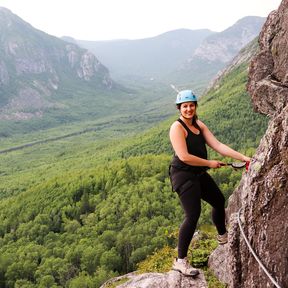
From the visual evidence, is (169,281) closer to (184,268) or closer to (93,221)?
(184,268)

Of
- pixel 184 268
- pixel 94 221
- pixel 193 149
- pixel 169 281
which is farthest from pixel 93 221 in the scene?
pixel 193 149

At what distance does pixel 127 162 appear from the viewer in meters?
142

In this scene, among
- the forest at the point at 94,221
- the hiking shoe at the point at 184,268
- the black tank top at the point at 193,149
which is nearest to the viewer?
the black tank top at the point at 193,149

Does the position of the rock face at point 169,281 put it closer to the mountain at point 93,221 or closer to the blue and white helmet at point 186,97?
the blue and white helmet at point 186,97

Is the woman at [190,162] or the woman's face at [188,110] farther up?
the woman's face at [188,110]

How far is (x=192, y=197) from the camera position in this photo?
10742 millimetres

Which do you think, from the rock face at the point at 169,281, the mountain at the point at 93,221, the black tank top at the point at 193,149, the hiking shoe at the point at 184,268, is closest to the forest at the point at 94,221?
the mountain at the point at 93,221

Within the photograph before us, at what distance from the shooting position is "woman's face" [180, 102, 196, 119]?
10719mm

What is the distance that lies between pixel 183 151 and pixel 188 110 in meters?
1.18

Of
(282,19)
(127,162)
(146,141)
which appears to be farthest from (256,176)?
(146,141)

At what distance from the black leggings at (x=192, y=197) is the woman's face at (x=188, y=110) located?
1494 mm

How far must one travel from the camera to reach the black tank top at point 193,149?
419 inches

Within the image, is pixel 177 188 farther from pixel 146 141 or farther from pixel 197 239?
pixel 146 141

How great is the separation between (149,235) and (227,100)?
111 m
